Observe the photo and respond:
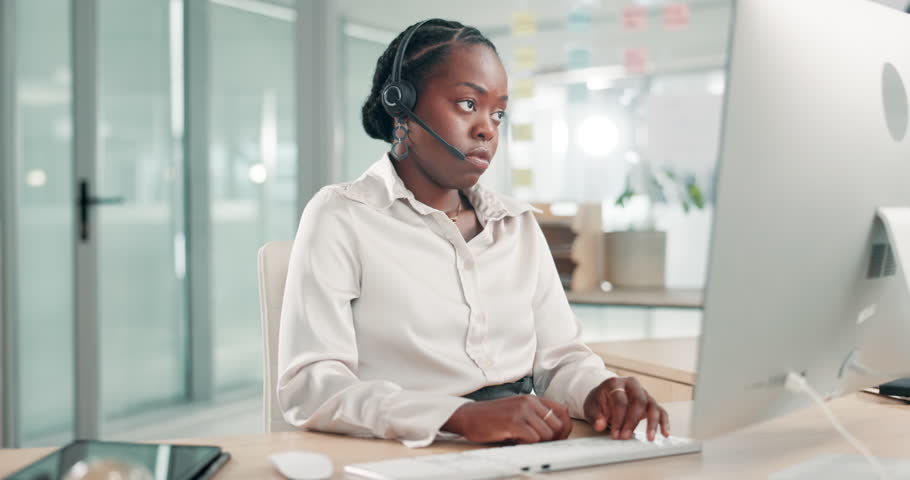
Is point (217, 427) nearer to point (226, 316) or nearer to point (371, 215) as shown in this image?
point (226, 316)

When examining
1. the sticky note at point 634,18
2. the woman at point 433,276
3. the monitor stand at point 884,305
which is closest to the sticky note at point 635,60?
the sticky note at point 634,18

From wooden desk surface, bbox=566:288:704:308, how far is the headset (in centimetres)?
121

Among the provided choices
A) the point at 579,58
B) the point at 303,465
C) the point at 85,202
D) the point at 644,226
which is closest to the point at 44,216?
the point at 85,202

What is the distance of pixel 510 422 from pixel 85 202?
2605mm

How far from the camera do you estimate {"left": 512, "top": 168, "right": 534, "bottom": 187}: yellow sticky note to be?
2.50m

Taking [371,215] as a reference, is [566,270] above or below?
below

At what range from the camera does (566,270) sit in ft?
8.01

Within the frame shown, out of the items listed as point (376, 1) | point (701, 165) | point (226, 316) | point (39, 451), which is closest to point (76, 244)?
point (226, 316)

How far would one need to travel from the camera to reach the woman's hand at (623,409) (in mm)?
902

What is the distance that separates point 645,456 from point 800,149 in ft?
1.11

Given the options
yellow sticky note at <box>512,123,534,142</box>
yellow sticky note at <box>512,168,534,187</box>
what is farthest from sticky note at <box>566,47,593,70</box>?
yellow sticky note at <box>512,168,534,187</box>

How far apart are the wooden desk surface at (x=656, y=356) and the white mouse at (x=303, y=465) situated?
0.67 metres

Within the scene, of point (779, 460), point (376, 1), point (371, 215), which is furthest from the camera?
point (376, 1)

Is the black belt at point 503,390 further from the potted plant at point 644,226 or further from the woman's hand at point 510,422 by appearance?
the potted plant at point 644,226
